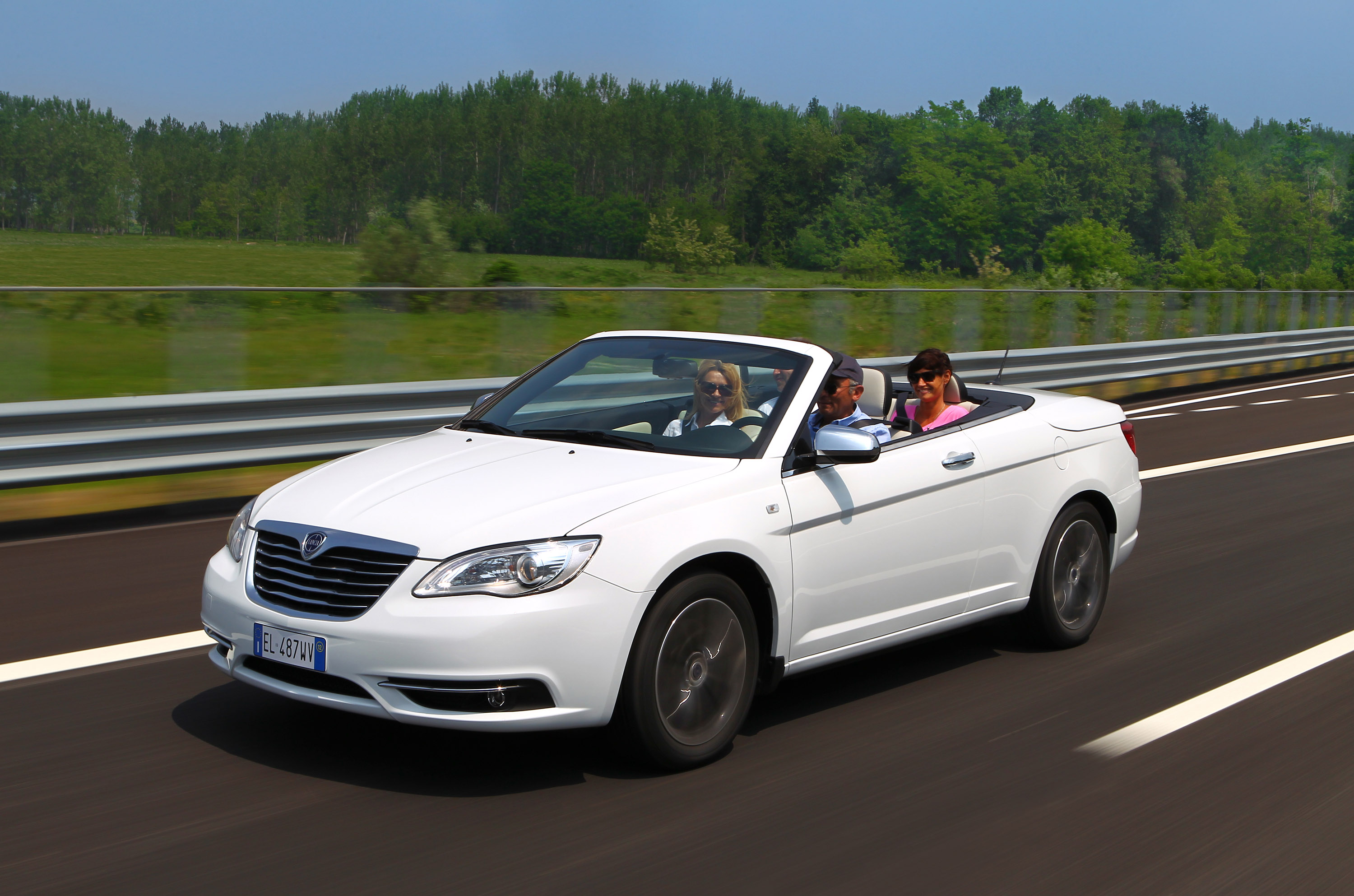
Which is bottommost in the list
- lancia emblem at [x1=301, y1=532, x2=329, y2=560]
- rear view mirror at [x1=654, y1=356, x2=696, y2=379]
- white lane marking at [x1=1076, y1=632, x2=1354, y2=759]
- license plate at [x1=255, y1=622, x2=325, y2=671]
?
white lane marking at [x1=1076, y1=632, x2=1354, y2=759]

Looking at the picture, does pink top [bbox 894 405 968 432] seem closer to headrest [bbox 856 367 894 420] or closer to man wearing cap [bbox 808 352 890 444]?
headrest [bbox 856 367 894 420]

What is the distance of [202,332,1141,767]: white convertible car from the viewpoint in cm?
420

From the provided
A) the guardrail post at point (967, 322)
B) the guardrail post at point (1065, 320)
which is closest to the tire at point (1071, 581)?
the guardrail post at point (967, 322)

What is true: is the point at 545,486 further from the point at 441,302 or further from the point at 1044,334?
the point at 1044,334

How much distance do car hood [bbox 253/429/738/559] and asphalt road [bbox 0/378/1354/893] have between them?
2.71ft

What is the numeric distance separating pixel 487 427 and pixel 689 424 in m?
0.88

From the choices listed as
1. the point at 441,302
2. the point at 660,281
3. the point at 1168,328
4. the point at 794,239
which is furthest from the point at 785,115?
the point at 441,302

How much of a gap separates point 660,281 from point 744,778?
35260mm

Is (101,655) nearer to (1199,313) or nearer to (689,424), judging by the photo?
(689,424)

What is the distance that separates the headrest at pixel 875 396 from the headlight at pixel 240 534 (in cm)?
280

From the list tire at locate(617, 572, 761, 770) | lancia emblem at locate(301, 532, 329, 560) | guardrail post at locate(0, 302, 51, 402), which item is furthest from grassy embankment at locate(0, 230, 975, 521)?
tire at locate(617, 572, 761, 770)

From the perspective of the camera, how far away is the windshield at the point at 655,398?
5195 millimetres

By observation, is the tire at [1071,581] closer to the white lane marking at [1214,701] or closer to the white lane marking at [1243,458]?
the white lane marking at [1214,701]

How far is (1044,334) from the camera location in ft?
66.1
